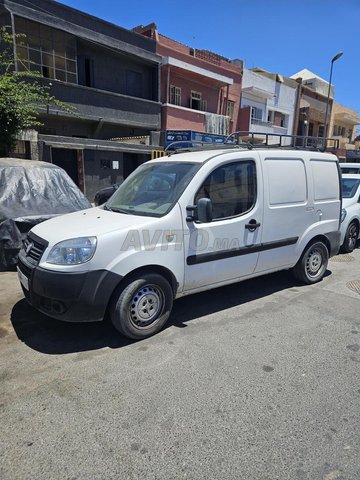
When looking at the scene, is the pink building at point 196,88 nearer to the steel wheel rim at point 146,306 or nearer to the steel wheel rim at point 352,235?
the steel wheel rim at point 352,235

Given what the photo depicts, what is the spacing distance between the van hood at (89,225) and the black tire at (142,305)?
21.2 inches

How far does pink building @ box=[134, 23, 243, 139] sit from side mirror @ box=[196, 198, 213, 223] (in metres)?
17.8

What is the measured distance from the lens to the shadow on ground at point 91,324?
3.47 m

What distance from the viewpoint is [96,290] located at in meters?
3.22

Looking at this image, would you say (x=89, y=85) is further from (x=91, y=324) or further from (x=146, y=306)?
(x=146, y=306)

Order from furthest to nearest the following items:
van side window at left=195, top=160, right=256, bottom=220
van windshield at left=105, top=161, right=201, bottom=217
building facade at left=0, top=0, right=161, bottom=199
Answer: building facade at left=0, top=0, right=161, bottom=199 < van side window at left=195, top=160, right=256, bottom=220 < van windshield at left=105, top=161, right=201, bottom=217

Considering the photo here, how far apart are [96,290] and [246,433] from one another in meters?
1.74

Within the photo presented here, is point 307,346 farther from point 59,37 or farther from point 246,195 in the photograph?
point 59,37

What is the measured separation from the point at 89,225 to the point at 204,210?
47.4 inches

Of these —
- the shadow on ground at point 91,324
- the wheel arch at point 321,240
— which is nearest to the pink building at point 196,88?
the wheel arch at point 321,240

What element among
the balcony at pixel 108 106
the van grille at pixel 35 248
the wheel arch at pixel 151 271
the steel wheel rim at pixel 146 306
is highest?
the balcony at pixel 108 106

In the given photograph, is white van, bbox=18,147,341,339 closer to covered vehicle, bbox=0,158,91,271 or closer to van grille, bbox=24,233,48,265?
van grille, bbox=24,233,48,265

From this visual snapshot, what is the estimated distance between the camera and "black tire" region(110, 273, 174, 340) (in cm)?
338

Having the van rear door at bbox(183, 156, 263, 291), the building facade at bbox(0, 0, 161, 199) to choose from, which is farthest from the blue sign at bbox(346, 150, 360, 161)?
the van rear door at bbox(183, 156, 263, 291)
